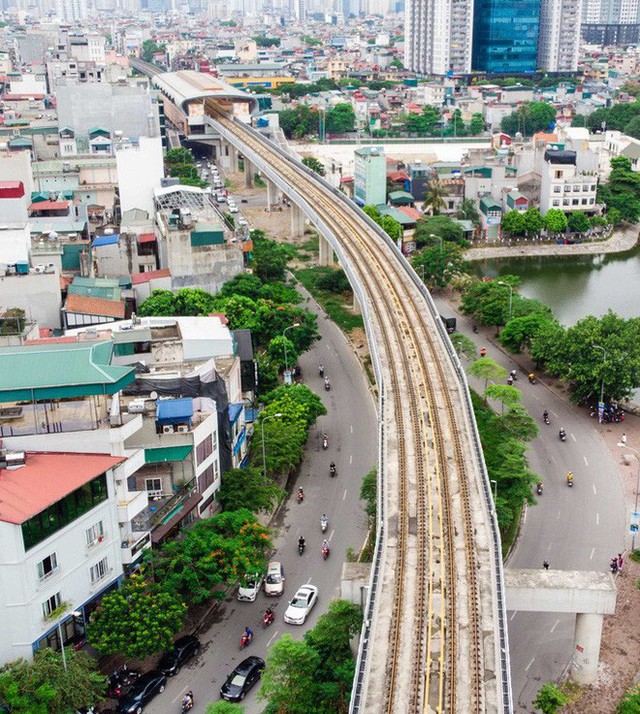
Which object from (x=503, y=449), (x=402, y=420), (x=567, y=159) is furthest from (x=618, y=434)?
(x=567, y=159)

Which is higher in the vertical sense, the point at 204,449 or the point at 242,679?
the point at 204,449

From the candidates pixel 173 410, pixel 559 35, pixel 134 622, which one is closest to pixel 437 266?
pixel 173 410

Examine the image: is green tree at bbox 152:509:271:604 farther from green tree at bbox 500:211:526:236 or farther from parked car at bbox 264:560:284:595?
green tree at bbox 500:211:526:236

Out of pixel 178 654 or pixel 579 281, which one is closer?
pixel 178 654

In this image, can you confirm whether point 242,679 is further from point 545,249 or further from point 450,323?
point 545,249

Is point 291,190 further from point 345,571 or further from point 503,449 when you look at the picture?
point 345,571

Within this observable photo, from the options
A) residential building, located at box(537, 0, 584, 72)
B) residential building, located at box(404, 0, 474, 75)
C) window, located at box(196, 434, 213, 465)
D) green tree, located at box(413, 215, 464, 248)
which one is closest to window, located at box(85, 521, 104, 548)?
window, located at box(196, 434, 213, 465)
